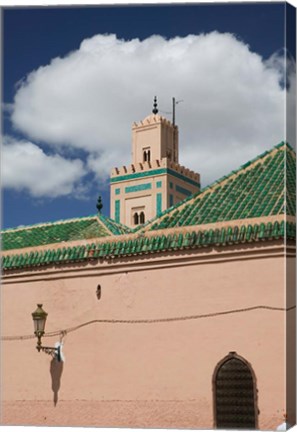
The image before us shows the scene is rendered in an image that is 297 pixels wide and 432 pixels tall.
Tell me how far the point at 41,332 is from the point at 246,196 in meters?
2.11

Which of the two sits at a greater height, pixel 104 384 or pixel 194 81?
pixel 194 81

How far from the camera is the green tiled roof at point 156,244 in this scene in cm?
804

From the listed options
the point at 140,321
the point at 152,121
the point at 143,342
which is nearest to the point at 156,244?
the point at 140,321

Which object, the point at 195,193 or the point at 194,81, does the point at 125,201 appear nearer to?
the point at 195,193

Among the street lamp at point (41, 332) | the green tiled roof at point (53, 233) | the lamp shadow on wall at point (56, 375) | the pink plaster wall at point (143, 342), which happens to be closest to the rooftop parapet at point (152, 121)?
the green tiled roof at point (53, 233)

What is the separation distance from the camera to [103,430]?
8508 millimetres

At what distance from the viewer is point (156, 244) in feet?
28.2

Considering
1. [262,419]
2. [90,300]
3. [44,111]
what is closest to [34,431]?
[90,300]

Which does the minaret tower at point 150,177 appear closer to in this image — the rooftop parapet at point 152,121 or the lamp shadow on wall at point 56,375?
the rooftop parapet at point 152,121

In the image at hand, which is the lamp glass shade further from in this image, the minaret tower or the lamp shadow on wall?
the minaret tower

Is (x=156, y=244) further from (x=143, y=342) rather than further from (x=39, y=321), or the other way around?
(x=39, y=321)

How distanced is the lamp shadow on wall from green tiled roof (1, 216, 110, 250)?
42.5 inches

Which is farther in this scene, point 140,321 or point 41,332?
point 41,332

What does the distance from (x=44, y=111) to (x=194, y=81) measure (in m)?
1.36
